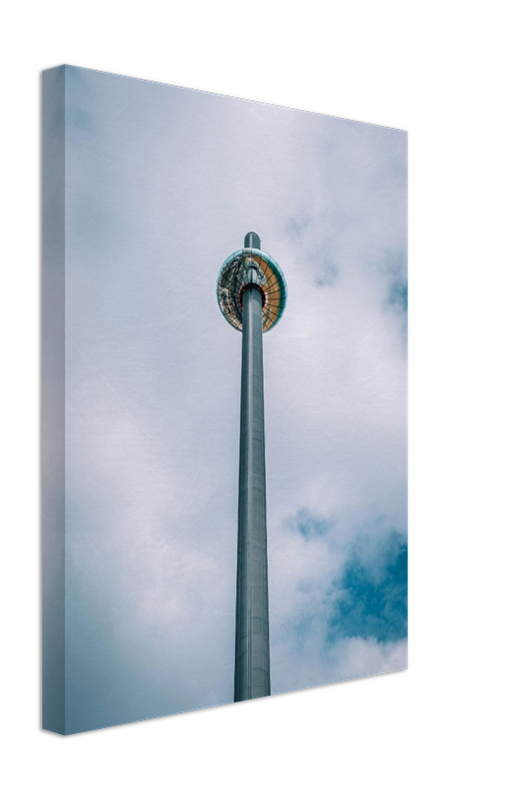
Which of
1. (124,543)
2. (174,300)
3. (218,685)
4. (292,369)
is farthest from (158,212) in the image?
(218,685)

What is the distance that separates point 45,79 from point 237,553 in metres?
6.81

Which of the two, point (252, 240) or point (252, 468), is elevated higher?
point (252, 240)

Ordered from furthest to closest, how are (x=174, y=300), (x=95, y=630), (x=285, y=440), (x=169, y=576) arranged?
(x=285, y=440), (x=174, y=300), (x=169, y=576), (x=95, y=630)

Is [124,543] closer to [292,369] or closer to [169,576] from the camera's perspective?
[169,576]

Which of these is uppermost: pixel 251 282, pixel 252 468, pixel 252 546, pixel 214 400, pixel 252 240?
pixel 251 282

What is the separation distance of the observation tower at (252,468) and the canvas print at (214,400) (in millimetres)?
36

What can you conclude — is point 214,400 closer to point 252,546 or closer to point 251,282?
point 252,546

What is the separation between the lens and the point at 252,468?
1104 centimetres

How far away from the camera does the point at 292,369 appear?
446 inches

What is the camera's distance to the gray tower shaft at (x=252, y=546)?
10078 millimetres

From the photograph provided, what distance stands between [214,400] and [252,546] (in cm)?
223

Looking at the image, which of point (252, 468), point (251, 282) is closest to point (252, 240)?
point (251, 282)

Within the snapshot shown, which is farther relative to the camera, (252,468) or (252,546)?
(252,468)

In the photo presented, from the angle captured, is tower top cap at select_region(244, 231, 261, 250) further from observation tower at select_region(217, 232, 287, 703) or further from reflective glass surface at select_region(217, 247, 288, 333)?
reflective glass surface at select_region(217, 247, 288, 333)
